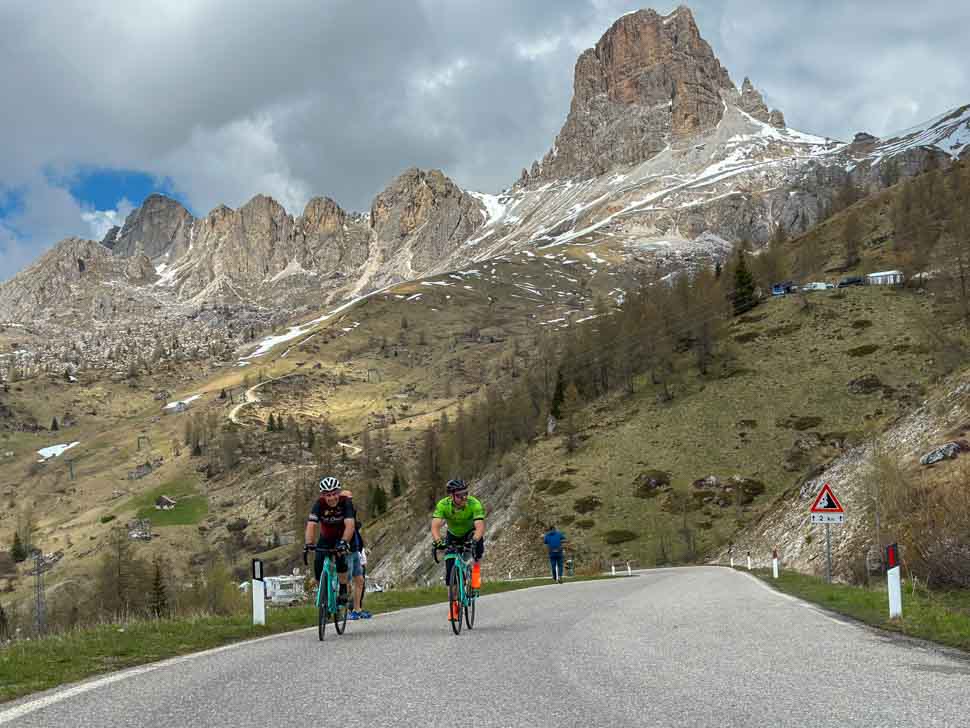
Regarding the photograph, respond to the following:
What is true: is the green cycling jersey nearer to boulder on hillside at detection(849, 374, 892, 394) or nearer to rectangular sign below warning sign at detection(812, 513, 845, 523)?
rectangular sign below warning sign at detection(812, 513, 845, 523)

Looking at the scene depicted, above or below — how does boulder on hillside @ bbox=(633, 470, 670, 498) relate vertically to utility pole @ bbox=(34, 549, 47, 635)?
above

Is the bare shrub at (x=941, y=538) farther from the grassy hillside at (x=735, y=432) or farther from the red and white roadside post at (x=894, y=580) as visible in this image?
the grassy hillside at (x=735, y=432)

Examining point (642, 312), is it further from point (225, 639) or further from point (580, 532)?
point (225, 639)

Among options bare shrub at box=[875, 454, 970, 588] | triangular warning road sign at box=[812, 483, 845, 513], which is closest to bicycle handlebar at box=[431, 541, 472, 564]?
bare shrub at box=[875, 454, 970, 588]

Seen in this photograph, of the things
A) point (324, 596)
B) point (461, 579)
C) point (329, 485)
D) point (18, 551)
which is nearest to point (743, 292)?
point (461, 579)

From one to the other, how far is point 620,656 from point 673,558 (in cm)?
6066

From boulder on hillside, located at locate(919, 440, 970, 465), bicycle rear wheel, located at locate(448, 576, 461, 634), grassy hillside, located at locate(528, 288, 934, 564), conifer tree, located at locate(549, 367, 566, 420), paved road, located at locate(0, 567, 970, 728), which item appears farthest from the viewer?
conifer tree, located at locate(549, 367, 566, 420)

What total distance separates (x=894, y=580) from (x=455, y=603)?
7771mm

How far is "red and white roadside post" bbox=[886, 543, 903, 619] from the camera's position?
14.1 metres

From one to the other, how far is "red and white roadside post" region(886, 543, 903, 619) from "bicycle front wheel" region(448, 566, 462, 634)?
7.55 meters

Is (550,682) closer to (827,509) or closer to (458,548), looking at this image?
(458,548)

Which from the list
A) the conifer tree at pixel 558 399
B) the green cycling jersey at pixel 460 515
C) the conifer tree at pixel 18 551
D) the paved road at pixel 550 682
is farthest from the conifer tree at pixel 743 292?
the conifer tree at pixel 18 551

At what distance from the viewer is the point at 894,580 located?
14.2 meters

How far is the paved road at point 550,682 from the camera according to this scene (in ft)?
23.0
